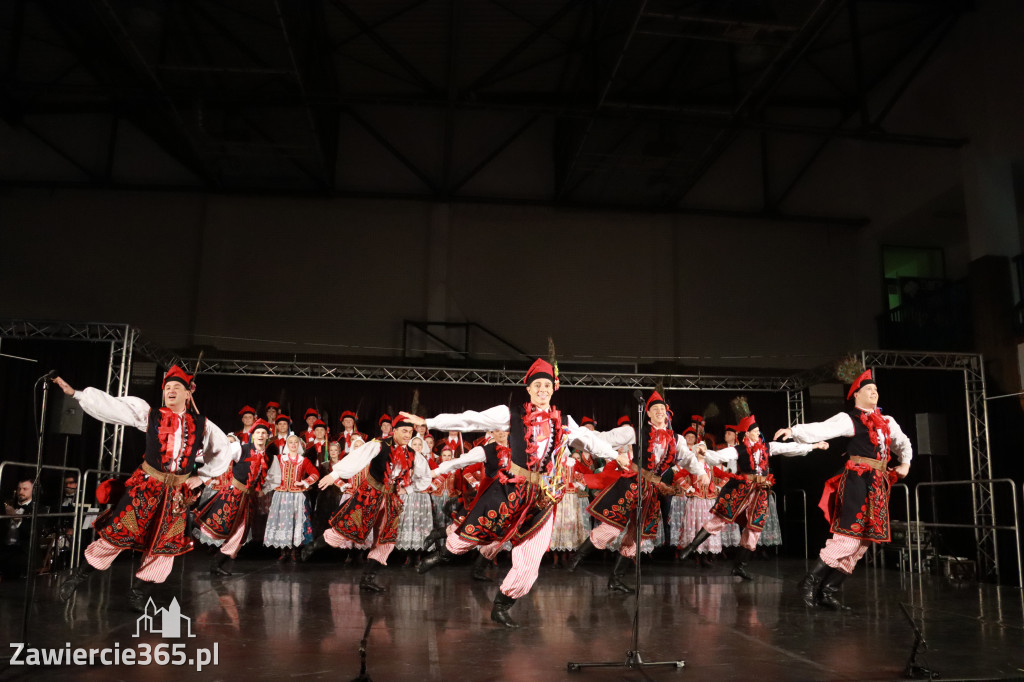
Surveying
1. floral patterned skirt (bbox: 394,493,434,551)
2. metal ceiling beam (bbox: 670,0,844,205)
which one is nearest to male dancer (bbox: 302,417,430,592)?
floral patterned skirt (bbox: 394,493,434,551)

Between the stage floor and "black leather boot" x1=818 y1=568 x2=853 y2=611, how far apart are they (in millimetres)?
135

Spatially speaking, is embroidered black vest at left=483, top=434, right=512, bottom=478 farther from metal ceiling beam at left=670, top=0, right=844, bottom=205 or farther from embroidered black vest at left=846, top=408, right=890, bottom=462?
metal ceiling beam at left=670, top=0, right=844, bottom=205

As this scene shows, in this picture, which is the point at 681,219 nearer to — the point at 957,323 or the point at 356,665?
the point at 957,323

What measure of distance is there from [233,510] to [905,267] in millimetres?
11642

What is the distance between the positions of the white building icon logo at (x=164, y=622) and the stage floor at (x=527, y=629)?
0.24 feet

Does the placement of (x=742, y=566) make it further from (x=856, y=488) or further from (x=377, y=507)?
(x=377, y=507)

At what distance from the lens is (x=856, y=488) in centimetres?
533

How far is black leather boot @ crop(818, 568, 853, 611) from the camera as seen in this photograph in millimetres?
5469

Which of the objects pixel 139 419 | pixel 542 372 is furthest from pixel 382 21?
pixel 542 372

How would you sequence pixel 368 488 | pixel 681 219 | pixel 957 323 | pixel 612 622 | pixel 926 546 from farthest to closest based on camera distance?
pixel 681 219, pixel 957 323, pixel 926 546, pixel 368 488, pixel 612 622

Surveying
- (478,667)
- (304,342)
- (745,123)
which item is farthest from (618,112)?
(478,667)

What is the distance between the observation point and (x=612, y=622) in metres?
4.88

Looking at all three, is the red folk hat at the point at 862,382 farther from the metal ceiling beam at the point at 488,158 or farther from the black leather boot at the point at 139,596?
the metal ceiling beam at the point at 488,158

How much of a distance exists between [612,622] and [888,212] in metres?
10.3
